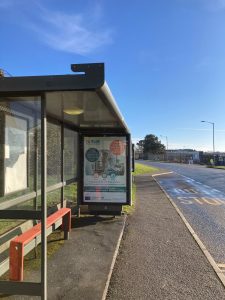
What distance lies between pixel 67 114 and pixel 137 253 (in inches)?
105

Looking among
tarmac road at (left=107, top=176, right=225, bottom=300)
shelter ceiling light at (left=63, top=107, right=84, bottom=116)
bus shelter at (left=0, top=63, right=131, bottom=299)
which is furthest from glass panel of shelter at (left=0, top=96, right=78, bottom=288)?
tarmac road at (left=107, top=176, right=225, bottom=300)

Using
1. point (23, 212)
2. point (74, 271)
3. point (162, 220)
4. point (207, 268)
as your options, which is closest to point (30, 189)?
point (74, 271)

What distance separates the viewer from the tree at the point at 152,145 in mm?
152875

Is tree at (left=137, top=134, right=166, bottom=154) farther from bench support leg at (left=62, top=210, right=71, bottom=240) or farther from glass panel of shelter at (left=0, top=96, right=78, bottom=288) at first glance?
glass panel of shelter at (left=0, top=96, right=78, bottom=288)

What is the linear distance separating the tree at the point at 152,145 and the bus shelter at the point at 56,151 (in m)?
142

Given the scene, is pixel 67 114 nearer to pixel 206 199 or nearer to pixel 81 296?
pixel 81 296

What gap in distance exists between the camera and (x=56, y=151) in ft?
29.8

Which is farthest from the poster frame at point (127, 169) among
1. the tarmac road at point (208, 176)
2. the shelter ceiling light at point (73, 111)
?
the tarmac road at point (208, 176)

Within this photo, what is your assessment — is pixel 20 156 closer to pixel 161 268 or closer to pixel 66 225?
pixel 66 225

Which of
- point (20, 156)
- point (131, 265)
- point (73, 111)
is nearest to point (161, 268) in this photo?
point (131, 265)

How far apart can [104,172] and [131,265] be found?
14.6 ft

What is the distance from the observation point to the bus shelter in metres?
4.65

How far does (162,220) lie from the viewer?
11117 mm

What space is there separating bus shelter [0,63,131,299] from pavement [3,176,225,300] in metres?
0.75
